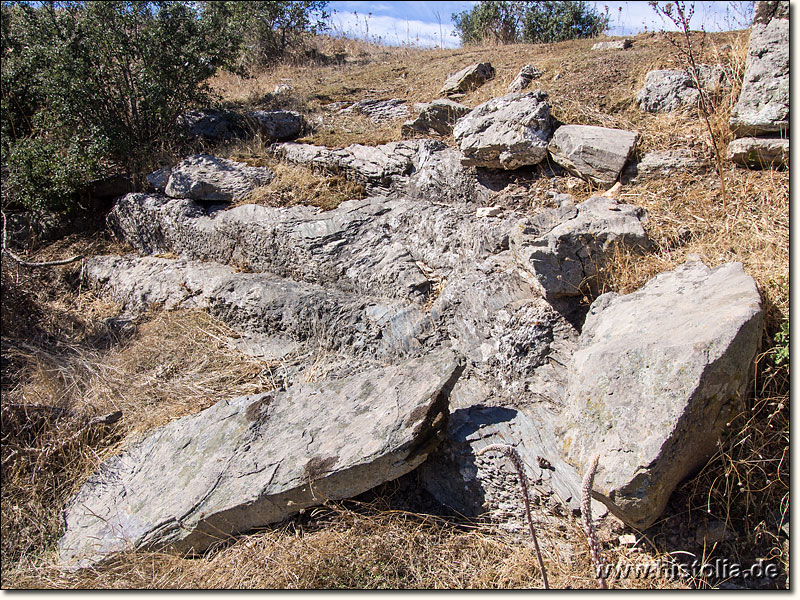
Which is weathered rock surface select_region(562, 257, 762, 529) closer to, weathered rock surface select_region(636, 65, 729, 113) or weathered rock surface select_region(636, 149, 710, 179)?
weathered rock surface select_region(636, 149, 710, 179)

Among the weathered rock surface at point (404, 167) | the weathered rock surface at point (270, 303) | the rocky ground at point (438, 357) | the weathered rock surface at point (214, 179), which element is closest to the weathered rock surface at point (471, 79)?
the rocky ground at point (438, 357)

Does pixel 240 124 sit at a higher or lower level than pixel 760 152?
higher

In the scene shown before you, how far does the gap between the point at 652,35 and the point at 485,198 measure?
4.20m

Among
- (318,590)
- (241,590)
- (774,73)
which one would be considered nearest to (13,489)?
(241,590)

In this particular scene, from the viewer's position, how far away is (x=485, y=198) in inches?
198

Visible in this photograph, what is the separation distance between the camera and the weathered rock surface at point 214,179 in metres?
6.35

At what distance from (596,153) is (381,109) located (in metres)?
3.76

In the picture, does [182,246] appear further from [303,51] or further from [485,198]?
[303,51]

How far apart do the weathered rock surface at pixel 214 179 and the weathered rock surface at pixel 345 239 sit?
167 millimetres

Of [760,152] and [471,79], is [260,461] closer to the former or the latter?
[760,152]

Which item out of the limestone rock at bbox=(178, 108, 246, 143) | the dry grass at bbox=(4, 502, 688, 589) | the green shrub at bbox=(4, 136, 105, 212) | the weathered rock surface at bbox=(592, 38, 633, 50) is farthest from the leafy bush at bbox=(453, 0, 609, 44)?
the dry grass at bbox=(4, 502, 688, 589)

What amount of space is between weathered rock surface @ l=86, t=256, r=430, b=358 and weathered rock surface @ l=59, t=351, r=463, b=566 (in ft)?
1.56

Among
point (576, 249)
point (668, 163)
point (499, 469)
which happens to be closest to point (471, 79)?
point (668, 163)

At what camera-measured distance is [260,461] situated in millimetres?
3523
